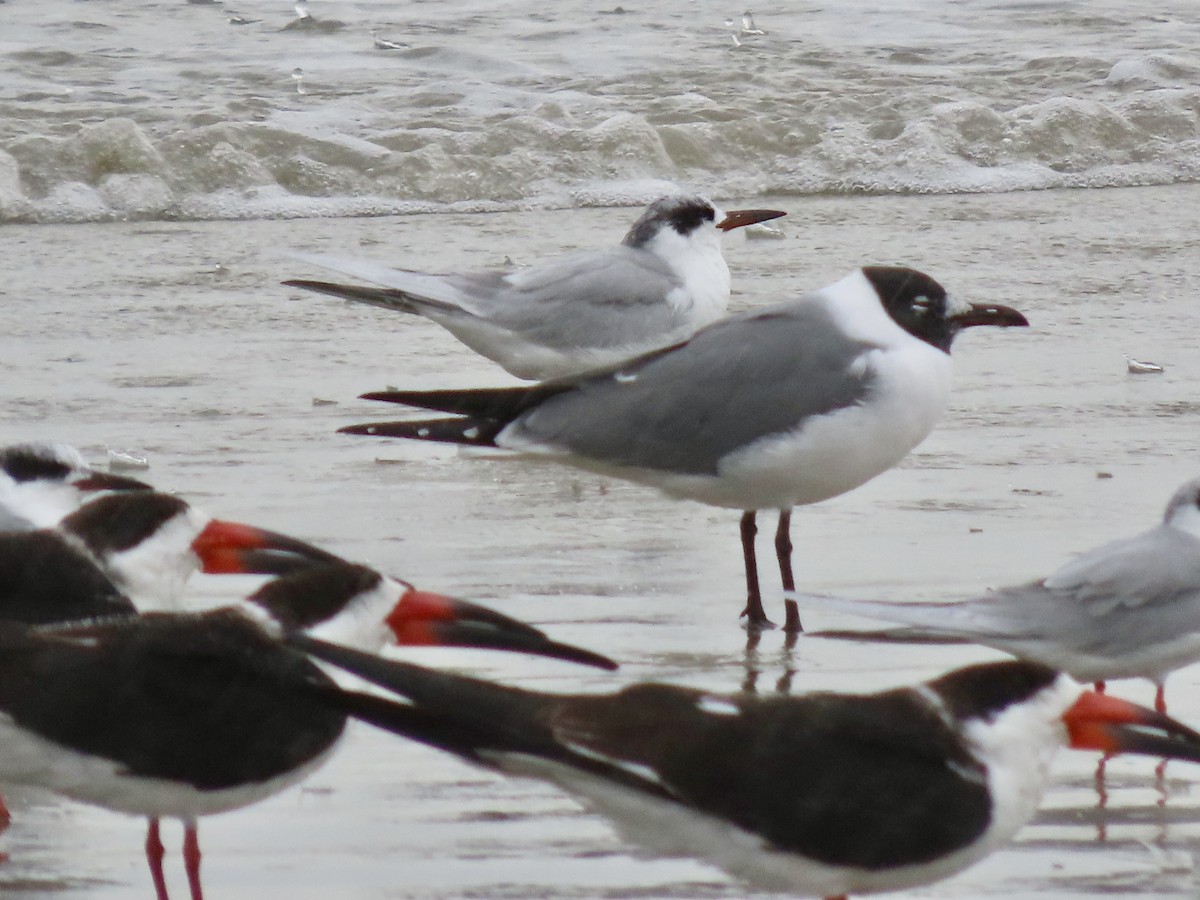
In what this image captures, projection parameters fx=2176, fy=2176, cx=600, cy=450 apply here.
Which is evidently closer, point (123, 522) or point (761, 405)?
point (123, 522)

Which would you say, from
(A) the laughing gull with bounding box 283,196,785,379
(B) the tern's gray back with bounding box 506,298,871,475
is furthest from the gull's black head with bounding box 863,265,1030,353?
(A) the laughing gull with bounding box 283,196,785,379

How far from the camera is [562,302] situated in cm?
684

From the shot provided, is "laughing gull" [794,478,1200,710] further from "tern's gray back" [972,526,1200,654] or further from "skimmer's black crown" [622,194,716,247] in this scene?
"skimmer's black crown" [622,194,716,247]

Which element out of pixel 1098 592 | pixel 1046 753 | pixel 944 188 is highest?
pixel 1046 753

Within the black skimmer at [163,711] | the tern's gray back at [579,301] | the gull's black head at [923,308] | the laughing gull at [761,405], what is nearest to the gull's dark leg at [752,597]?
the laughing gull at [761,405]

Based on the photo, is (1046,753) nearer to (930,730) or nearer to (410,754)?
(930,730)

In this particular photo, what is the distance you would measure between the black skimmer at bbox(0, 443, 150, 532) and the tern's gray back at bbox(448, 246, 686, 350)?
7.90 ft

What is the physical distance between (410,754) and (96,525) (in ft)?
2.24

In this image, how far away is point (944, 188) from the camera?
35.6 ft

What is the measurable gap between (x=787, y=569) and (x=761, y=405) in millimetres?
401

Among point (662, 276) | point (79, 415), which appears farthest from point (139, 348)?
point (662, 276)

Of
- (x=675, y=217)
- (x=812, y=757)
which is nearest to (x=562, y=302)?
(x=675, y=217)

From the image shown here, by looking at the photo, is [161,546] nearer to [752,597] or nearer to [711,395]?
[752,597]

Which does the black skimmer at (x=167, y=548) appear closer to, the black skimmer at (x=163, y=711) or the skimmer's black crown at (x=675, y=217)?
the black skimmer at (x=163, y=711)
